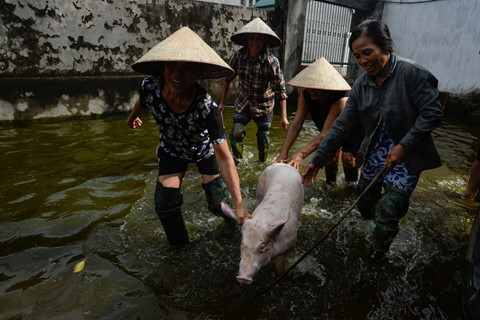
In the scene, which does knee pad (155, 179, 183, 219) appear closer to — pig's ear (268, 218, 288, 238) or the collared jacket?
pig's ear (268, 218, 288, 238)

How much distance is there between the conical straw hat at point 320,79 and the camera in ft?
11.9

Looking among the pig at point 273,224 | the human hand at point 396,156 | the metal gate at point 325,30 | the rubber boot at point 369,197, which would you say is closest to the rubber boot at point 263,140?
the pig at point 273,224

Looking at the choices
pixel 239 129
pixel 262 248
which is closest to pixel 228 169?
pixel 262 248

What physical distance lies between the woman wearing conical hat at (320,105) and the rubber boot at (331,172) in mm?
134

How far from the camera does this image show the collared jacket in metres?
2.40

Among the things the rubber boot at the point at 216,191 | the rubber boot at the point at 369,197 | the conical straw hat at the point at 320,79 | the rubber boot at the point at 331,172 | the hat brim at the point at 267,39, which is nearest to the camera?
the rubber boot at the point at 216,191

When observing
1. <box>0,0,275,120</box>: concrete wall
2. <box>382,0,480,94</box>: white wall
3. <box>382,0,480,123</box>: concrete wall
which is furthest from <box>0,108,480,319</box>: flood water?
<box>382,0,480,94</box>: white wall

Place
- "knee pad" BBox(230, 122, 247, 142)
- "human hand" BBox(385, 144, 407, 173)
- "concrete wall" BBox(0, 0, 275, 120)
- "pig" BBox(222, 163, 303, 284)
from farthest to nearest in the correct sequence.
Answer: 1. "concrete wall" BBox(0, 0, 275, 120)
2. "knee pad" BBox(230, 122, 247, 142)
3. "human hand" BBox(385, 144, 407, 173)
4. "pig" BBox(222, 163, 303, 284)

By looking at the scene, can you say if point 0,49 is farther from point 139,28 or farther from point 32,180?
point 32,180

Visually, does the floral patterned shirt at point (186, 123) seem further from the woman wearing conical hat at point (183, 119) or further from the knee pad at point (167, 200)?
the knee pad at point (167, 200)

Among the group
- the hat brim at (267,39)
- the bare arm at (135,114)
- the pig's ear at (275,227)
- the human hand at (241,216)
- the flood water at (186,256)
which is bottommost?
the flood water at (186,256)

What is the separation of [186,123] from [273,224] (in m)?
1.18

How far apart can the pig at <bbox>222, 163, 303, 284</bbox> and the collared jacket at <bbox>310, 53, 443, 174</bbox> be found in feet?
2.90

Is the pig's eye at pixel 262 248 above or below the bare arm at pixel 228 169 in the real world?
below
